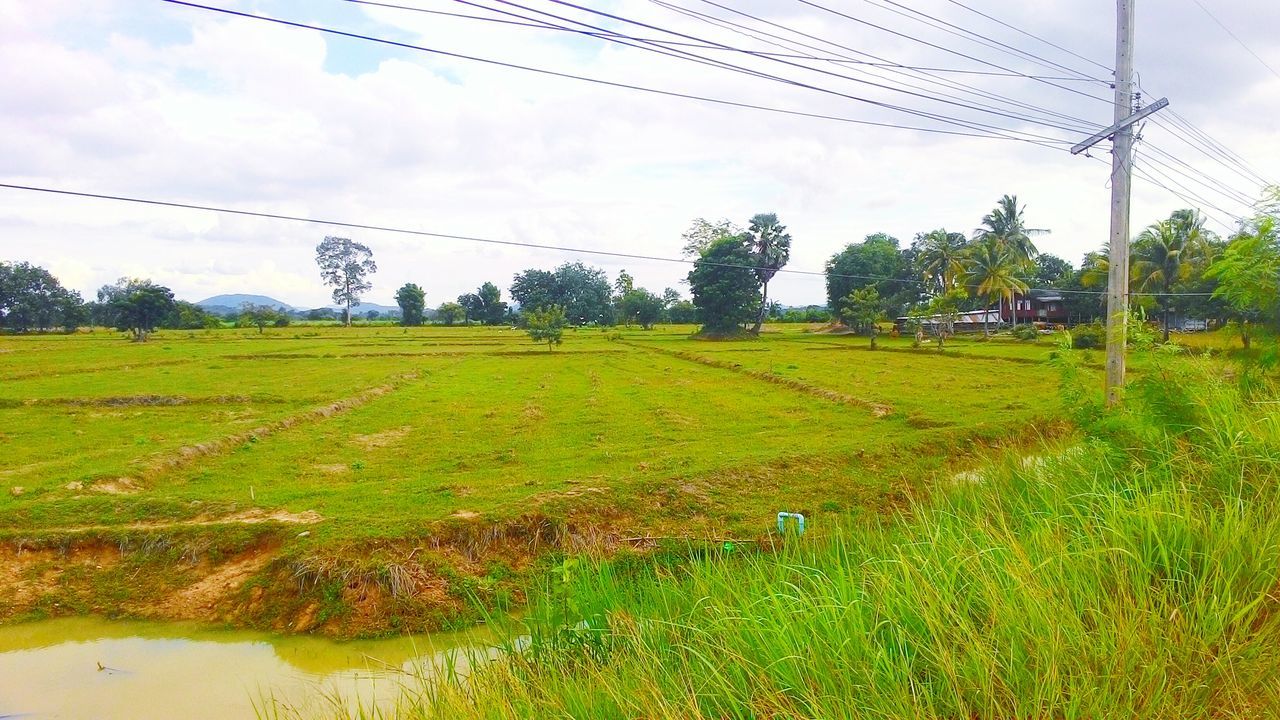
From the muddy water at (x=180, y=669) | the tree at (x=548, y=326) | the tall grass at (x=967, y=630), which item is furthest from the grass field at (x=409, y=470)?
the tree at (x=548, y=326)

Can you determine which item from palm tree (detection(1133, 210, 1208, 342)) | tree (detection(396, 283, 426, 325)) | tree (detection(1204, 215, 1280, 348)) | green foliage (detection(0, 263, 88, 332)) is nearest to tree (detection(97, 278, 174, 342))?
green foliage (detection(0, 263, 88, 332))

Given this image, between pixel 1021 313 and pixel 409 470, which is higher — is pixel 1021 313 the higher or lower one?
the higher one

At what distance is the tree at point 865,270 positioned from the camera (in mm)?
60094

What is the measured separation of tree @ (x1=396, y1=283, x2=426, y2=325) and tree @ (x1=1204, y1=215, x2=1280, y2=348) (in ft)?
260

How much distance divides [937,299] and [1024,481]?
39.3 m

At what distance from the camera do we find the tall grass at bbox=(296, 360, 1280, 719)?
3.18m

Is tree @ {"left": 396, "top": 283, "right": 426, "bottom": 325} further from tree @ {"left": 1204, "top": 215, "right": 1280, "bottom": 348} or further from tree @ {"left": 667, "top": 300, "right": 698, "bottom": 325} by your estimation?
tree @ {"left": 1204, "top": 215, "right": 1280, "bottom": 348}

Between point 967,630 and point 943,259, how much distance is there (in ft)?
185

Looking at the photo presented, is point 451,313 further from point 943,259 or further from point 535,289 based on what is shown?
point 943,259

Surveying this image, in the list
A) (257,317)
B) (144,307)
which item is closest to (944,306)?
(144,307)

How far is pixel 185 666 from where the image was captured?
268 inches

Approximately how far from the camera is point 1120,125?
456 inches

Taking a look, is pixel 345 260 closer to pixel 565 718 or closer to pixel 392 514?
pixel 392 514

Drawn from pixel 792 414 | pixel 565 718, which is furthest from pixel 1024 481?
pixel 792 414
